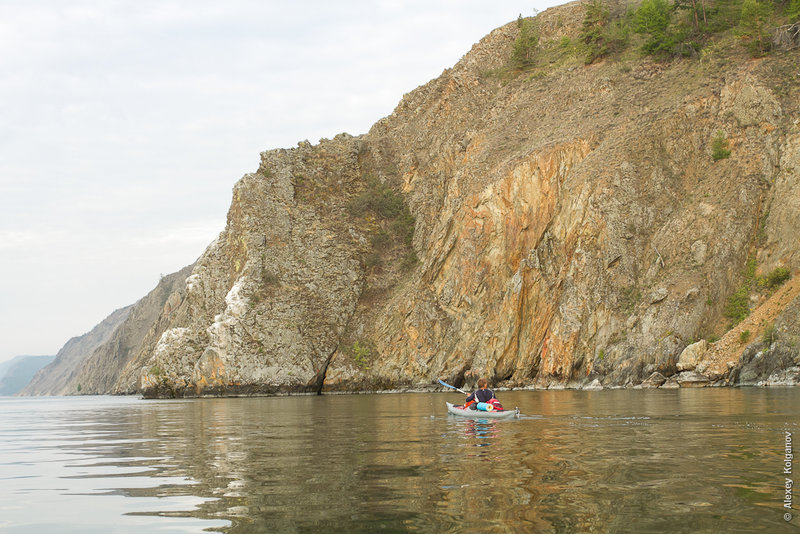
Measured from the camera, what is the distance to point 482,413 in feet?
91.9

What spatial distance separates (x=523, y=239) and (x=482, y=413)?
4352 centimetres

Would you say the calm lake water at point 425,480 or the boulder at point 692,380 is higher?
the calm lake water at point 425,480

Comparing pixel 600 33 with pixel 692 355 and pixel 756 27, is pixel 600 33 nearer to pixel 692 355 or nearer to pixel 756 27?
pixel 756 27

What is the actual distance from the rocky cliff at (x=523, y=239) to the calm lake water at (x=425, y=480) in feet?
105

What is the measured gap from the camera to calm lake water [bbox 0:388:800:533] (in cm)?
928

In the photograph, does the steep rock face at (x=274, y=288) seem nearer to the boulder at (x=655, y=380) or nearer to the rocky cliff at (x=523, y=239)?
the rocky cliff at (x=523, y=239)

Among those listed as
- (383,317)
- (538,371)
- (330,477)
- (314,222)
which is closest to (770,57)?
(538,371)

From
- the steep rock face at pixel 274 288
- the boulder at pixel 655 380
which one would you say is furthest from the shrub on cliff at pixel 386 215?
the boulder at pixel 655 380

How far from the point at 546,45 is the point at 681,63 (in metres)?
27.0

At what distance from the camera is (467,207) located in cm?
7519

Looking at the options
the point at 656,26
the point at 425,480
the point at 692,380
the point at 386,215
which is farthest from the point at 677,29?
the point at 425,480

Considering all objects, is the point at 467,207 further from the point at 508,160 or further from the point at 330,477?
the point at 330,477

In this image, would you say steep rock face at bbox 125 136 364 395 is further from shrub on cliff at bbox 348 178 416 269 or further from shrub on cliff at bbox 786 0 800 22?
shrub on cliff at bbox 786 0 800 22

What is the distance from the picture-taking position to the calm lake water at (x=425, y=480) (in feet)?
30.5
